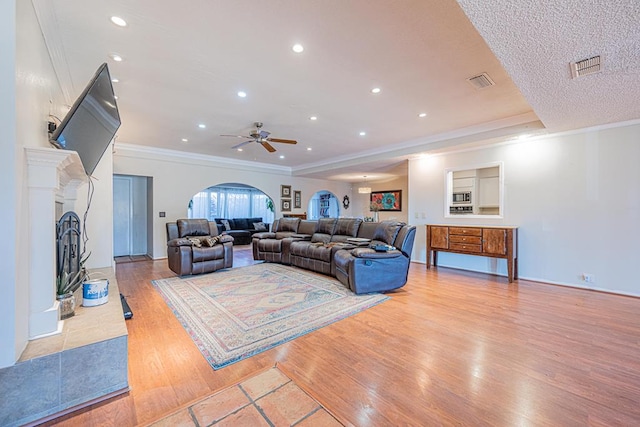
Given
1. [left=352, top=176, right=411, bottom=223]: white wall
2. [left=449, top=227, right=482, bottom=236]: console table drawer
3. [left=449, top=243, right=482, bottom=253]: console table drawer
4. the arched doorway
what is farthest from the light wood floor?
the arched doorway

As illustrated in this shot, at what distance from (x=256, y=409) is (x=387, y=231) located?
3399mm

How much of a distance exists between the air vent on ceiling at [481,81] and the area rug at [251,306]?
2822 millimetres

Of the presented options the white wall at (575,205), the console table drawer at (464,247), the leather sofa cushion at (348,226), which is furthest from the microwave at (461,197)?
the leather sofa cushion at (348,226)

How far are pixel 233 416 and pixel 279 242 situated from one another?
4182mm

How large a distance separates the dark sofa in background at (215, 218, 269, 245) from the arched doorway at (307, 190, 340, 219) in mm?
2939

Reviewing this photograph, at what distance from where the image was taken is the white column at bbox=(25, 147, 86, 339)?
63.1 inches

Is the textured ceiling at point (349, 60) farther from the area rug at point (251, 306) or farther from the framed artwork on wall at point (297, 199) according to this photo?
the framed artwork on wall at point (297, 199)

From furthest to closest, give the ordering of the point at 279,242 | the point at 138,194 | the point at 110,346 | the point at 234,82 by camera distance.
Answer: the point at 138,194, the point at 279,242, the point at 234,82, the point at 110,346

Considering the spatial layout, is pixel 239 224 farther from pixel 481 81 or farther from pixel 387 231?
pixel 481 81

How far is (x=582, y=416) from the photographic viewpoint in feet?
4.95

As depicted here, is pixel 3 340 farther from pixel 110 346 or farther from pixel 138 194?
pixel 138 194

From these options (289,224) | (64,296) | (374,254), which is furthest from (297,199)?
(64,296)

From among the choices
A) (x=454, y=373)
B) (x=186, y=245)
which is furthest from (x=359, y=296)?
(x=186, y=245)

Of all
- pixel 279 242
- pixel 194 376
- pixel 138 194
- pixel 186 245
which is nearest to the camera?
pixel 194 376
